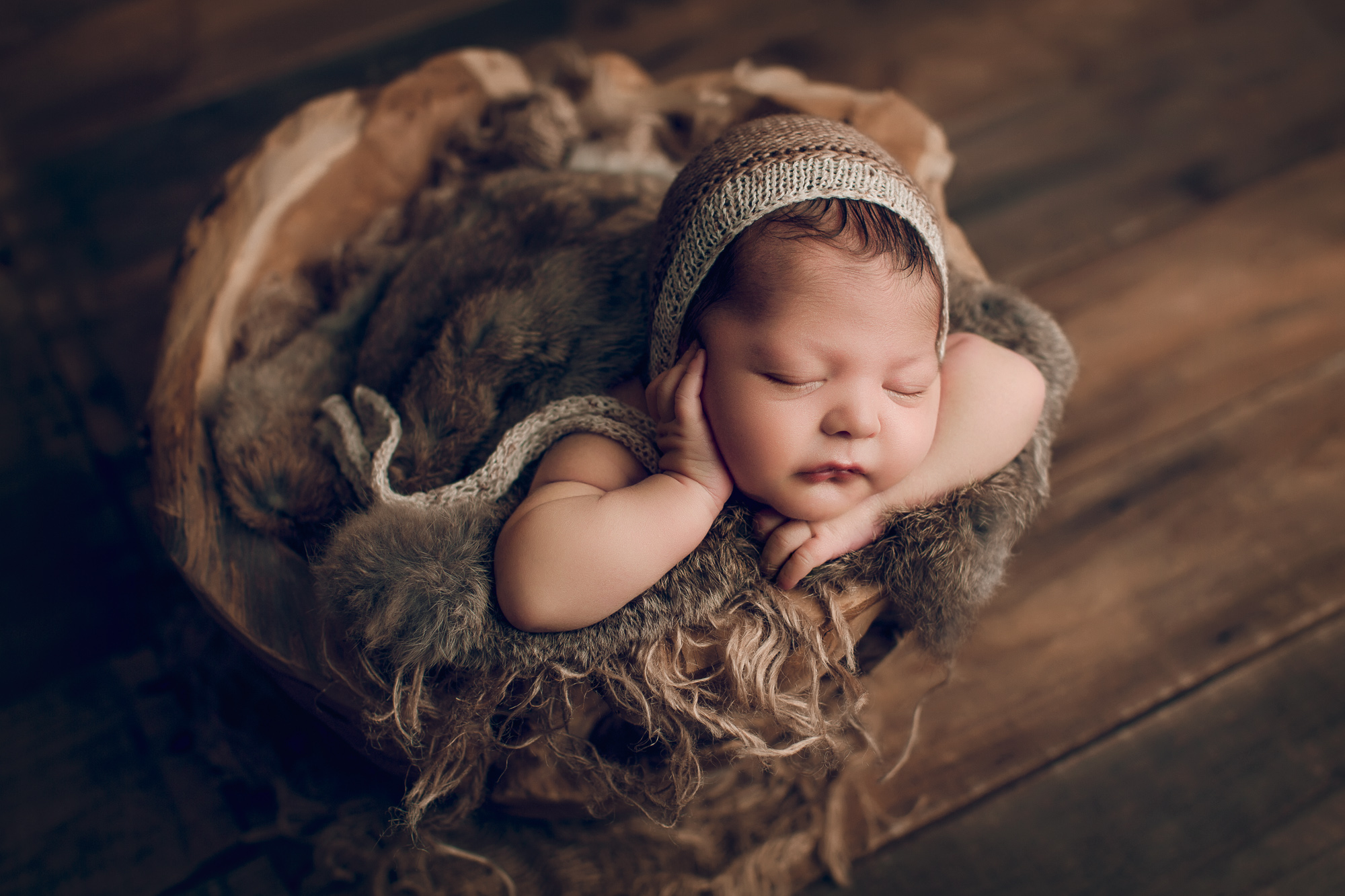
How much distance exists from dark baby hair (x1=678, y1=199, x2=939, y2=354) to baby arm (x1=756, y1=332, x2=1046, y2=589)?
0.15 m

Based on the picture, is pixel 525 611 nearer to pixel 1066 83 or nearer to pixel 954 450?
pixel 954 450

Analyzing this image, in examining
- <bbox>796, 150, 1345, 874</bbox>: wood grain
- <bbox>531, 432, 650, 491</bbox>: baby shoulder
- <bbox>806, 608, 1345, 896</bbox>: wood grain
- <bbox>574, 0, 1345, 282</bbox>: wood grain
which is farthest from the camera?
<bbox>574, 0, 1345, 282</bbox>: wood grain

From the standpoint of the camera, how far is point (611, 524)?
0.81 metres

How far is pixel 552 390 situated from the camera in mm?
992

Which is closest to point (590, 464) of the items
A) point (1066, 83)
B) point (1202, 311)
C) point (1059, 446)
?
point (1059, 446)

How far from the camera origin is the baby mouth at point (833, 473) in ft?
2.66

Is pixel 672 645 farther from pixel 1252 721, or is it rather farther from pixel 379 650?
pixel 1252 721

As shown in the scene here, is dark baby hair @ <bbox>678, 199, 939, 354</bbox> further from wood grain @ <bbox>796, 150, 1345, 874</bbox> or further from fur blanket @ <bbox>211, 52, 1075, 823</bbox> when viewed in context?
wood grain @ <bbox>796, 150, 1345, 874</bbox>

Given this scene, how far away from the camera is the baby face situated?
2.62 ft

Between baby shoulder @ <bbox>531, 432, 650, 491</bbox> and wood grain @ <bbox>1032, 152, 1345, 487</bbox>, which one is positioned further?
wood grain @ <bbox>1032, 152, 1345, 487</bbox>

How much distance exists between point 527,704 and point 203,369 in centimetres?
60

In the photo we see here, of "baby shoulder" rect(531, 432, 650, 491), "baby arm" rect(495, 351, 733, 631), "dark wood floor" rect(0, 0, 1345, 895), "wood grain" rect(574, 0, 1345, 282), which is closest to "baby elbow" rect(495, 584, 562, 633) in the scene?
"baby arm" rect(495, 351, 733, 631)

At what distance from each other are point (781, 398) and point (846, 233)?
6.5 inches

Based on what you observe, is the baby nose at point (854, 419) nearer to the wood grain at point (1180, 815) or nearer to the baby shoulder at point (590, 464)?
the baby shoulder at point (590, 464)
